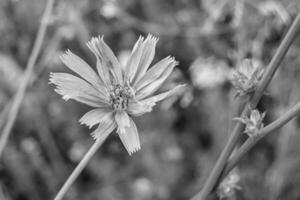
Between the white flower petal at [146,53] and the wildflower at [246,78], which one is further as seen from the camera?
the white flower petal at [146,53]

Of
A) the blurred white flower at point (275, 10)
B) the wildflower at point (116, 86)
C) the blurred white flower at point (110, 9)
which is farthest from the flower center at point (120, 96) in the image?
the blurred white flower at point (110, 9)

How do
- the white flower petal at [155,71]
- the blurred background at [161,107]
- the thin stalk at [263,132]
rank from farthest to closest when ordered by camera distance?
1. the blurred background at [161,107]
2. the white flower petal at [155,71]
3. the thin stalk at [263,132]

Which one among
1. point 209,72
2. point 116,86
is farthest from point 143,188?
point 116,86

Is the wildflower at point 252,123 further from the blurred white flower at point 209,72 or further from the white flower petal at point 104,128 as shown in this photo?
the blurred white flower at point 209,72

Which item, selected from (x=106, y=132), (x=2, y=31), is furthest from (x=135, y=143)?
(x=2, y=31)

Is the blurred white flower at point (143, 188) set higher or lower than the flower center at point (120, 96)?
lower

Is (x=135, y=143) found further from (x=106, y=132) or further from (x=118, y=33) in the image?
(x=118, y=33)
